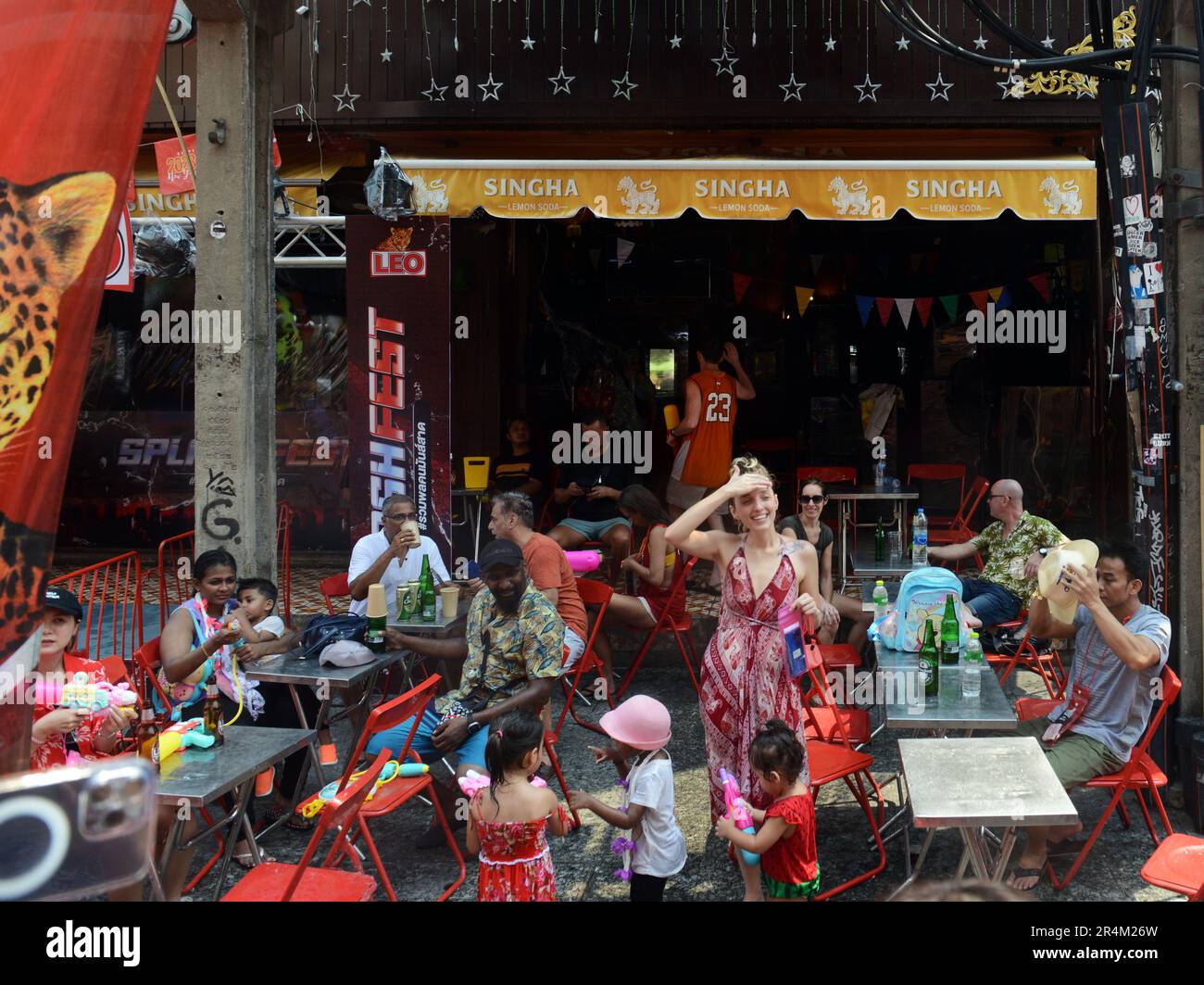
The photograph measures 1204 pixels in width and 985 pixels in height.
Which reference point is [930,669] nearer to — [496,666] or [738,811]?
[738,811]

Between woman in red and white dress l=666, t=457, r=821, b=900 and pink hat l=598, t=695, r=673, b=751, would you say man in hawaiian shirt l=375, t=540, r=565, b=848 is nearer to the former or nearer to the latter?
woman in red and white dress l=666, t=457, r=821, b=900

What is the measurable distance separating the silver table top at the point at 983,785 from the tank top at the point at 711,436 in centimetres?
579

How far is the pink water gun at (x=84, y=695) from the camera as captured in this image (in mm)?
4477

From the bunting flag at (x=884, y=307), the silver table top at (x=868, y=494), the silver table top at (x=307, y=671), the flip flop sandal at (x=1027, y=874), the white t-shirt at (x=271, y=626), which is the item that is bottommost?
the flip flop sandal at (x=1027, y=874)

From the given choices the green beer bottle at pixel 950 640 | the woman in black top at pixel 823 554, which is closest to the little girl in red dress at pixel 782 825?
the green beer bottle at pixel 950 640

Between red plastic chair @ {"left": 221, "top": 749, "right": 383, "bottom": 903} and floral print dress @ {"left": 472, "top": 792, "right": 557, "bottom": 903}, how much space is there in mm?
415

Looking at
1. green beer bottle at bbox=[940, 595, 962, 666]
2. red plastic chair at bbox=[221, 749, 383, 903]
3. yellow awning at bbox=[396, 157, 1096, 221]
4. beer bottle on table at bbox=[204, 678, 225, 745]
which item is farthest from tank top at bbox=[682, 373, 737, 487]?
red plastic chair at bbox=[221, 749, 383, 903]

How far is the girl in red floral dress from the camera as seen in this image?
157 inches

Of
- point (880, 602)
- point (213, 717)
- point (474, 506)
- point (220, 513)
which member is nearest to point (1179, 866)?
point (880, 602)

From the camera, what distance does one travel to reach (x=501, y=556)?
5508 mm

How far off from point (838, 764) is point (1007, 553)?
128 inches

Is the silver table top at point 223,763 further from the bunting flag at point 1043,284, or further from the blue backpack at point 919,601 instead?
the bunting flag at point 1043,284

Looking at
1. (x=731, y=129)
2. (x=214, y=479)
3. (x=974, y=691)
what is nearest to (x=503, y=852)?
(x=974, y=691)

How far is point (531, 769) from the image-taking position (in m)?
4.10
